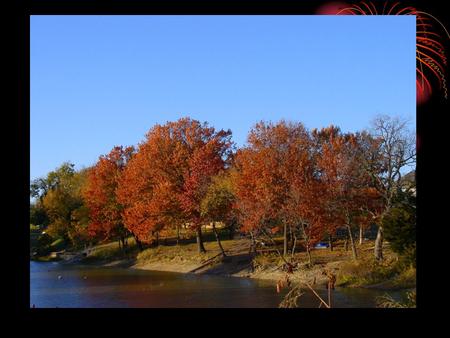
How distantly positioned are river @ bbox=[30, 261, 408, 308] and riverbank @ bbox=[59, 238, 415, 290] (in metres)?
0.94

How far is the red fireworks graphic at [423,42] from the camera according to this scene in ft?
16.8

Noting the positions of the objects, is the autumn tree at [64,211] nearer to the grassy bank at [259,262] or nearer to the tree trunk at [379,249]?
the grassy bank at [259,262]

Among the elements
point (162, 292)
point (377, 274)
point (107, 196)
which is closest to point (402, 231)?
point (377, 274)

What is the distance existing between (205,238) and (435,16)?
114ft

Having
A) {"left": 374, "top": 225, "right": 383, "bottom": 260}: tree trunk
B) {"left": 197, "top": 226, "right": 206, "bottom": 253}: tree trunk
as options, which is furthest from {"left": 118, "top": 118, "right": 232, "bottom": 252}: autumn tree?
{"left": 374, "top": 225, "right": 383, "bottom": 260}: tree trunk

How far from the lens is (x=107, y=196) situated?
38.8m

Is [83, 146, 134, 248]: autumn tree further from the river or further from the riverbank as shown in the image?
the river

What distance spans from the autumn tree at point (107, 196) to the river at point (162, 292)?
280 inches

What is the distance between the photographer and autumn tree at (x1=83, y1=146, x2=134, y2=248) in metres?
38.7

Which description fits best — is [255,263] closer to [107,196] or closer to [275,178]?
[275,178]

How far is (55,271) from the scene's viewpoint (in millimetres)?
34281

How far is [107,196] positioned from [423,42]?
35.1 m
